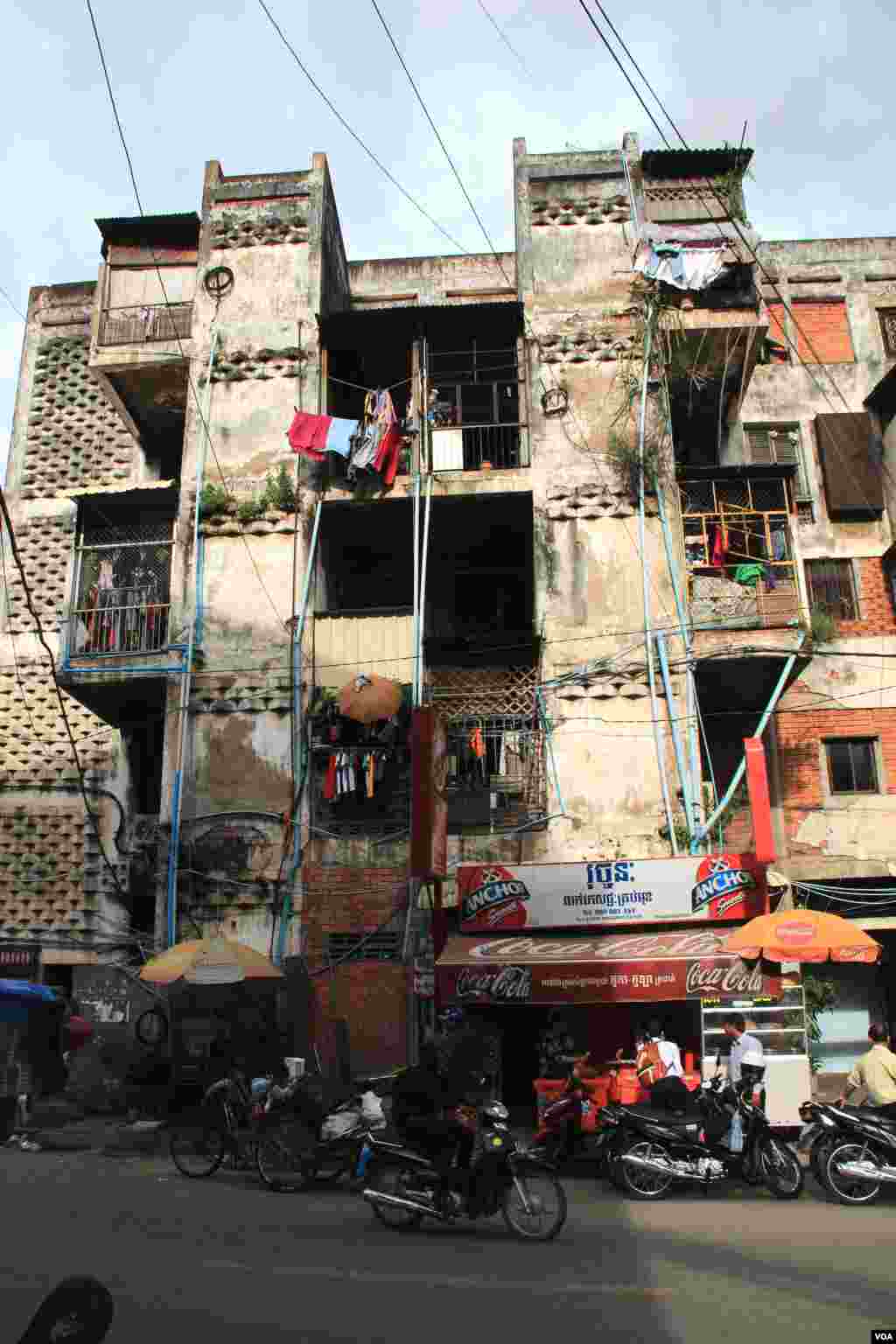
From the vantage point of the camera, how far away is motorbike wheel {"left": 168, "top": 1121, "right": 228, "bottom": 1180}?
38.8 ft

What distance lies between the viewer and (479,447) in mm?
19406

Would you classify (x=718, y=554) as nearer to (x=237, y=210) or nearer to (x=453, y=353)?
(x=453, y=353)

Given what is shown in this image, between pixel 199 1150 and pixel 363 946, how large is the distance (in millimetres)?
4985

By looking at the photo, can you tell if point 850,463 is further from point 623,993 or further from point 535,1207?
point 535,1207

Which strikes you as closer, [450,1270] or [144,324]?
[450,1270]

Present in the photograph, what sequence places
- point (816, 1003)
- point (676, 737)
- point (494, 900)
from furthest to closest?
1. point (816, 1003)
2. point (676, 737)
3. point (494, 900)

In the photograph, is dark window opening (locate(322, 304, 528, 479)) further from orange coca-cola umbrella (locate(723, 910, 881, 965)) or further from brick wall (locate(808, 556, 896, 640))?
orange coca-cola umbrella (locate(723, 910, 881, 965))

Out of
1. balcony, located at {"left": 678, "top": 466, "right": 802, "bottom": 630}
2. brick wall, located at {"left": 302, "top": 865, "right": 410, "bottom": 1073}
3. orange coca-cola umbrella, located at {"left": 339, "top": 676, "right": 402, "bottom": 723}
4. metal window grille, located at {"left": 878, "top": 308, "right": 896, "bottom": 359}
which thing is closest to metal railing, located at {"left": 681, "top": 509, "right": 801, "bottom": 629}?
balcony, located at {"left": 678, "top": 466, "right": 802, "bottom": 630}

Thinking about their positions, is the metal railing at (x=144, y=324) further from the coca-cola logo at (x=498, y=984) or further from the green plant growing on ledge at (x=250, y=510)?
the coca-cola logo at (x=498, y=984)

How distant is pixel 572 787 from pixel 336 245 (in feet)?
40.1

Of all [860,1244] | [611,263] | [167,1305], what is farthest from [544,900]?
[611,263]

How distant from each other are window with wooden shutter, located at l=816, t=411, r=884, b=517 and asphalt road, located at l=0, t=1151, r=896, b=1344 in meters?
14.2

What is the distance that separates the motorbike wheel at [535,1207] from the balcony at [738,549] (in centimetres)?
1061

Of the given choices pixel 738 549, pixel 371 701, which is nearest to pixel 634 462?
pixel 738 549
